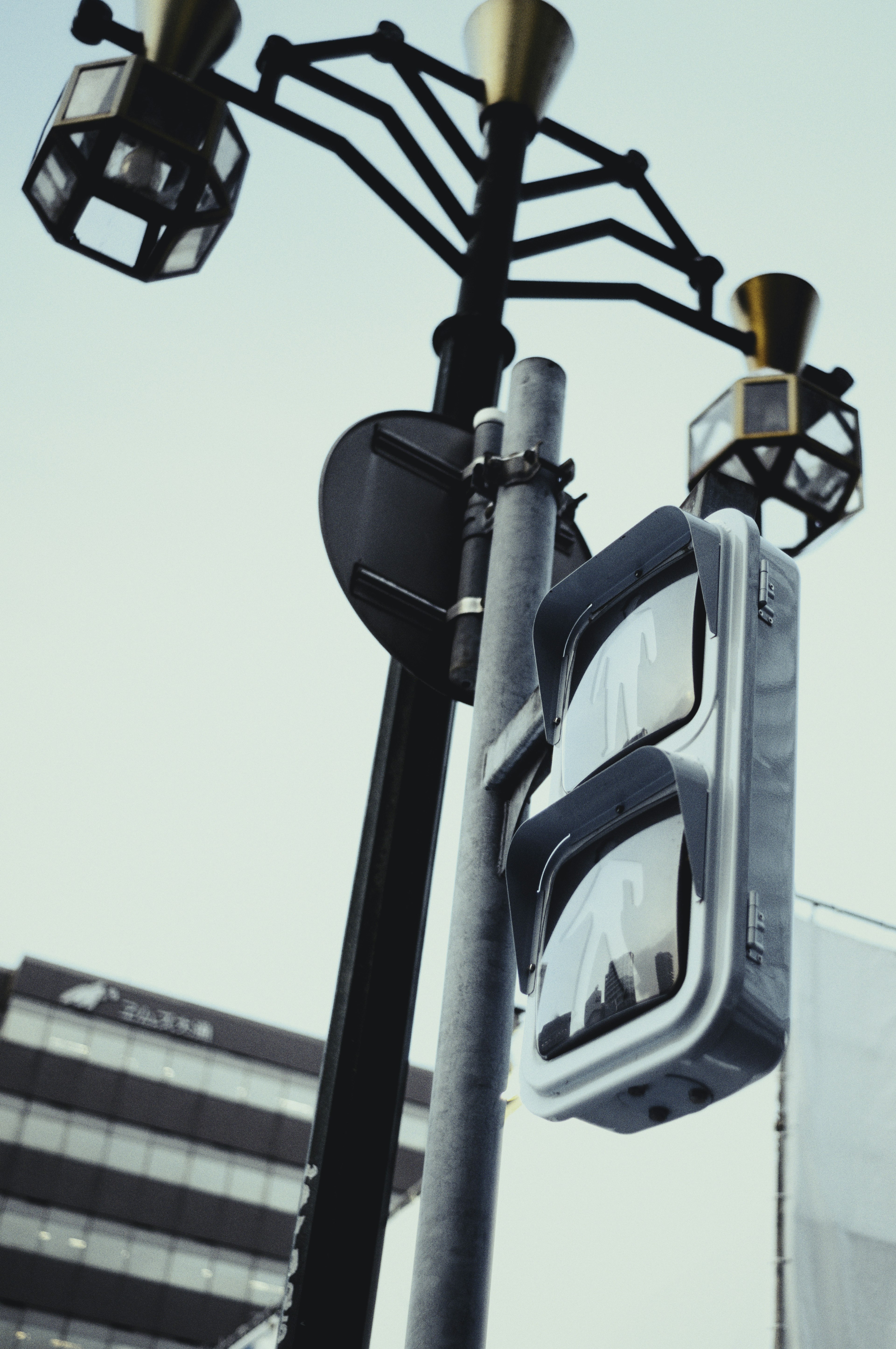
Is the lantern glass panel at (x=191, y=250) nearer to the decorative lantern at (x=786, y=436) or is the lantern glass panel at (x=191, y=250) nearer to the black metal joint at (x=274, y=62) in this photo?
the black metal joint at (x=274, y=62)

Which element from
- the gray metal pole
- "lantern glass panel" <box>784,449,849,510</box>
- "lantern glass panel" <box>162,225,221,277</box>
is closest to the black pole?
the gray metal pole

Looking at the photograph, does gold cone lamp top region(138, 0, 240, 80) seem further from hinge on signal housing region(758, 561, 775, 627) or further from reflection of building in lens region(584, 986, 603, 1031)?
reflection of building in lens region(584, 986, 603, 1031)

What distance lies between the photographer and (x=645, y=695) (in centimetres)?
175

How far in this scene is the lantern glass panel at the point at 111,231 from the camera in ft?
11.6

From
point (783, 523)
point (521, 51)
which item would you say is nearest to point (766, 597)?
point (783, 523)

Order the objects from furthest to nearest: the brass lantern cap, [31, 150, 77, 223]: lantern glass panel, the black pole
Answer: the brass lantern cap, [31, 150, 77, 223]: lantern glass panel, the black pole

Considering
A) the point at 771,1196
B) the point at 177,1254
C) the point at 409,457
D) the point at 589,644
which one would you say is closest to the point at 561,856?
the point at 589,644

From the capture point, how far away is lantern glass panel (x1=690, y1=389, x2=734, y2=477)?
150 inches

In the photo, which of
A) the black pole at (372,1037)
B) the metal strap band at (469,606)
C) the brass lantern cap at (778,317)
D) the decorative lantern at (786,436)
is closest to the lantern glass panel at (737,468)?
the decorative lantern at (786,436)

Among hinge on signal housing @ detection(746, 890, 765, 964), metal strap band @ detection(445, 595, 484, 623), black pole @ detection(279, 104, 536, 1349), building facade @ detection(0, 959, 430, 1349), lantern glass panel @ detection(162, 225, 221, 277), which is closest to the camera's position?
hinge on signal housing @ detection(746, 890, 765, 964)

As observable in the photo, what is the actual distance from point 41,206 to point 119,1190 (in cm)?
5955

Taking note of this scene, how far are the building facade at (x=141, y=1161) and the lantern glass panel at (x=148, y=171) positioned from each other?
175 feet

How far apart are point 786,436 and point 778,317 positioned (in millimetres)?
708

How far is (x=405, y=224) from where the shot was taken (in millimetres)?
4133
